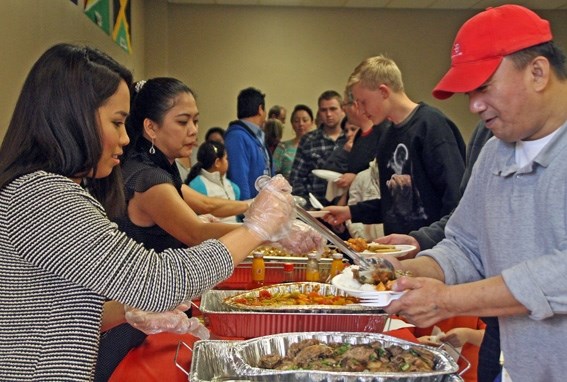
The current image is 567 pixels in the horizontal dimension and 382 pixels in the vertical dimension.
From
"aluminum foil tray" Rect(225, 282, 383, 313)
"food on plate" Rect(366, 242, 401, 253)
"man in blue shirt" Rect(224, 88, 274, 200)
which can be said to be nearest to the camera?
"aluminum foil tray" Rect(225, 282, 383, 313)

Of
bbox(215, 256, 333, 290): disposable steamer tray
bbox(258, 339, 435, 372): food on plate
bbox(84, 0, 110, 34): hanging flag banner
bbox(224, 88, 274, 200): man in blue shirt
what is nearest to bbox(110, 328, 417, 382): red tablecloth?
bbox(258, 339, 435, 372): food on plate

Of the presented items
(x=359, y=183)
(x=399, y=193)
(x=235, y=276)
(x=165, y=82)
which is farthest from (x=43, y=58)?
(x=359, y=183)

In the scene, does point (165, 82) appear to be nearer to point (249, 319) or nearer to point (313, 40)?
point (249, 319)

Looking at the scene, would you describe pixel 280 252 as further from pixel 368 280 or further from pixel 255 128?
pixel 255 128

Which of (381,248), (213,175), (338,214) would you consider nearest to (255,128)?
(213,175)

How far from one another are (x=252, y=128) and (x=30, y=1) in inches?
63.8

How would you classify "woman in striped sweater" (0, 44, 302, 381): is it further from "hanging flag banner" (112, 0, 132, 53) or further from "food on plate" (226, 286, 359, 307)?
"hanging flag banner" (112, 0, 132, 53)

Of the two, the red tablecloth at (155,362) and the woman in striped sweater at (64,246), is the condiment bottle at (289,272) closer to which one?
the red tablecloth at (155,362)

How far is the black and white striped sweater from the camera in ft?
3.47

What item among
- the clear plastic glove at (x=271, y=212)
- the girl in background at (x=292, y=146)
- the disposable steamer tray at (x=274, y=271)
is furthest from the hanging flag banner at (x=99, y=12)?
the clear plastic glove at (x=271, y=212)

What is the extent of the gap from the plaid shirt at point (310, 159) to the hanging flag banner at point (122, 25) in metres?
1.63

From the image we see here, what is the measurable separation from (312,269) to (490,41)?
1255 millimetres

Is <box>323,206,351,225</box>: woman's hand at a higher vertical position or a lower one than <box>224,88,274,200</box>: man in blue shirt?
lower

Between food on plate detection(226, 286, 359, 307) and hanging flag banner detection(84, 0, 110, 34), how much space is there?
2605 millimetres
